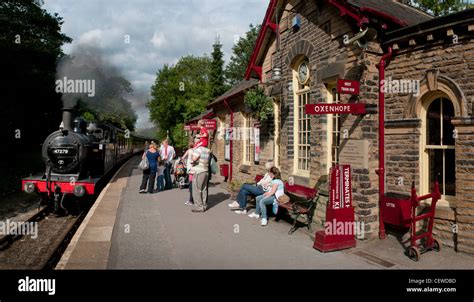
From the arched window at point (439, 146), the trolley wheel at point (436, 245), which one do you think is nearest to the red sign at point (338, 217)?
the trolley wheel at point (436, 245)

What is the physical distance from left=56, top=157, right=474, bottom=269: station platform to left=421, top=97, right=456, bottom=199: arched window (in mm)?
1212

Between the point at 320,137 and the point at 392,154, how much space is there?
1632 millimetres

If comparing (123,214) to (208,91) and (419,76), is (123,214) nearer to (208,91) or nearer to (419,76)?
(419,76)

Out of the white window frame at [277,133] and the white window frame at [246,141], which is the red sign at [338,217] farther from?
the white window frame at [246,141]

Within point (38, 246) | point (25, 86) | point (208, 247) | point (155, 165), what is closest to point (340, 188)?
point (208, 247)

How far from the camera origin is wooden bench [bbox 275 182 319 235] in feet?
21.5

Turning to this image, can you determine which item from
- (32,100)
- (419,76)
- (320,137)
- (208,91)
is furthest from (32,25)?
(419,76)

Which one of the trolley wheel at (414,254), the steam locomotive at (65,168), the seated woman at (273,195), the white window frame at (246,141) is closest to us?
the trolley wheel at (414,254)

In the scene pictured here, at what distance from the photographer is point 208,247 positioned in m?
5.56

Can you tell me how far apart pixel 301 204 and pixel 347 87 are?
8.96 feet

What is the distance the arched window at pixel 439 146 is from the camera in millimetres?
5711

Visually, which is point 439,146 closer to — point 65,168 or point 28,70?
point 65,168

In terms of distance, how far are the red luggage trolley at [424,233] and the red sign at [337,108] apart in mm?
1734

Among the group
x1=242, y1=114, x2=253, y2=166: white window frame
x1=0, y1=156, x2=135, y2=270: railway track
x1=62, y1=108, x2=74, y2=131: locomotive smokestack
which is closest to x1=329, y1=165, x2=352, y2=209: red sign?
x1=0, y1=156, x2=135, y2=270: railway track
